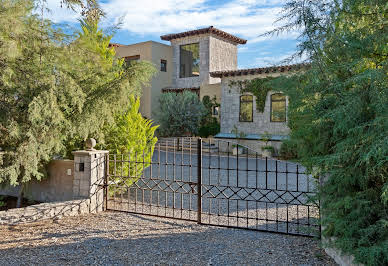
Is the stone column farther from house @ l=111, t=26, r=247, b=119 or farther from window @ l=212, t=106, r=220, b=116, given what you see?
house @ l=111, t=26, r=247, b=119

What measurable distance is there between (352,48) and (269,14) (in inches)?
43.2

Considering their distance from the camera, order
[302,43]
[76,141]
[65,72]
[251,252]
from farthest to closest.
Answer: [76,141] → [65,72] → [251,252] → [302,43]

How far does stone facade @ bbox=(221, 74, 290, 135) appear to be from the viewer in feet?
53.0

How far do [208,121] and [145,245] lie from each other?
47.2 ft

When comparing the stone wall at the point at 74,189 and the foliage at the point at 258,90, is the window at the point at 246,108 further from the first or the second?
the stone wall at the point at 74,189

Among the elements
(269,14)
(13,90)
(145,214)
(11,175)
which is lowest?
(145,214)

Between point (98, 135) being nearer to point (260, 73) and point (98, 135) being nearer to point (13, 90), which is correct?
point (13, 90)

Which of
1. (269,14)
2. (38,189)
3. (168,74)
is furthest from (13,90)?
(168,74)

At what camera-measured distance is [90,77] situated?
21.0 feet

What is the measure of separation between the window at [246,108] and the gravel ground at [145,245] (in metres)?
12.0

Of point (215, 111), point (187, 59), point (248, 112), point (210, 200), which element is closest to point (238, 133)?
point (248, 112)

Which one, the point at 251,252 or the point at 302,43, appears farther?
the point at 251,252

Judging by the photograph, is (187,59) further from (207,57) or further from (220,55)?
(207,57)

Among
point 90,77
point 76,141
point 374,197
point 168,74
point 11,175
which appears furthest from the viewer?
point 168,74
